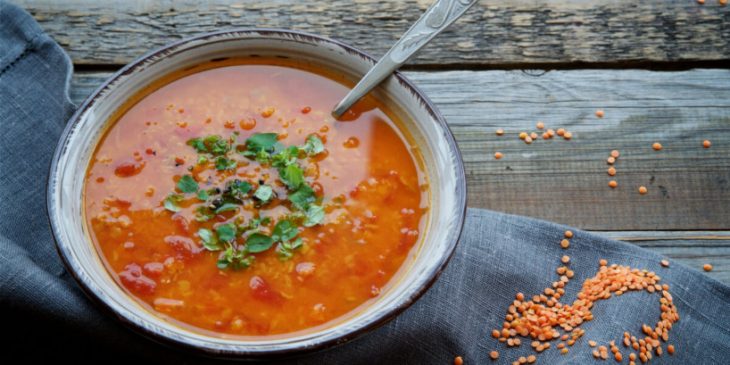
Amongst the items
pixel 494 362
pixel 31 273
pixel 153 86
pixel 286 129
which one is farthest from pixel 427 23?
pixel 31 273

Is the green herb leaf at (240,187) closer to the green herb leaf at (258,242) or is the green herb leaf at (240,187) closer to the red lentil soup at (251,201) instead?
the red lentil soup at (251,201)

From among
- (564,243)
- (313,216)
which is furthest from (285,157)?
(564,243)

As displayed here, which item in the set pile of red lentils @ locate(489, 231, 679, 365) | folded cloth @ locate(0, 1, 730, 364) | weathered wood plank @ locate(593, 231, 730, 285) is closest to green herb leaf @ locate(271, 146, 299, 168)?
folded cloth @ locate(0, 1, 730, 364)

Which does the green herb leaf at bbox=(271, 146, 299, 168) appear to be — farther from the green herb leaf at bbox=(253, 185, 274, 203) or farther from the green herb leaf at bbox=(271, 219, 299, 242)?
the green herb leaf at bbox=(271, 219, 299, 242)

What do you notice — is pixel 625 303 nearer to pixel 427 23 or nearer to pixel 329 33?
pixel 427 23

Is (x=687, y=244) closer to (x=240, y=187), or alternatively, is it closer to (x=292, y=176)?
(x=292, y=176)

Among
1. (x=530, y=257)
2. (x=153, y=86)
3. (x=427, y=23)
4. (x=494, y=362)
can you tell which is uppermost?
(x=427, y=23)

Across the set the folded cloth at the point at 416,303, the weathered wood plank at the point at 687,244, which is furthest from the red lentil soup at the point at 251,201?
the weathered wood plank at the point at 687,244
